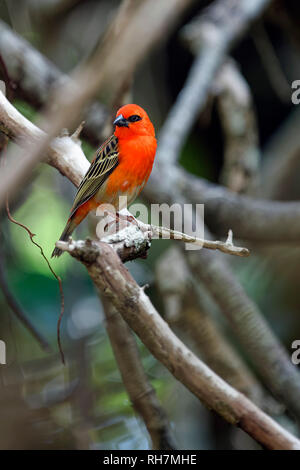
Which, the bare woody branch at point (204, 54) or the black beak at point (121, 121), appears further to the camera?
the bare woody branch at point (204, 54)

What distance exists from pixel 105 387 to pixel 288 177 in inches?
126

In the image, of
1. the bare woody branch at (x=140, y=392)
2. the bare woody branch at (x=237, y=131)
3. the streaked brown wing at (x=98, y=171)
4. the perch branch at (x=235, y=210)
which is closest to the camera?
Result: the streaked brown wing at (x=98, y=171)

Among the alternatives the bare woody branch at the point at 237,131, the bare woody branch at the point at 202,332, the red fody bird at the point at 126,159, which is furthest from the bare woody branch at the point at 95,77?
the bare woody branch at the point at 237,131

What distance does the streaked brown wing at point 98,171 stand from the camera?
269 cm

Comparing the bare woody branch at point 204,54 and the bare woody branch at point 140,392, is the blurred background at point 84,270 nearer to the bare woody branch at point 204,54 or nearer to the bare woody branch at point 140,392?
the bare woody branch at point 204,54

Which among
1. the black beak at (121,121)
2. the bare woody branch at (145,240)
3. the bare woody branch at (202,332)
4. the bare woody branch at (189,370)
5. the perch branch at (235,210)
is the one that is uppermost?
the perch branch at (235,210)

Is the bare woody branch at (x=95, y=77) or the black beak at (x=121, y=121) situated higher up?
the black beak at (x=121, y=121)

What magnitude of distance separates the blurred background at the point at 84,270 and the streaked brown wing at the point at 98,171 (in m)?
0.64

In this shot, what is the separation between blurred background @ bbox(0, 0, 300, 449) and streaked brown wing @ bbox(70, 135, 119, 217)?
640mm

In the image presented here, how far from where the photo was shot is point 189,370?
2121 millimetres

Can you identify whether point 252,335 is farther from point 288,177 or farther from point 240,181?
point 288,177

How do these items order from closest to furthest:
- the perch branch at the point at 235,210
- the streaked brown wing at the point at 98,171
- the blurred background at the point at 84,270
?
the streaked brown wing at the point at 98,171
the blurred background at the point at 84,270
the perch branch at the point at 235,210

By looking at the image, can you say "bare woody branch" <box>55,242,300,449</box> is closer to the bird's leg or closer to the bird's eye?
the bird's leg

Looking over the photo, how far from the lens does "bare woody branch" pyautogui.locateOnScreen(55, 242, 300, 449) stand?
2.01 metres
